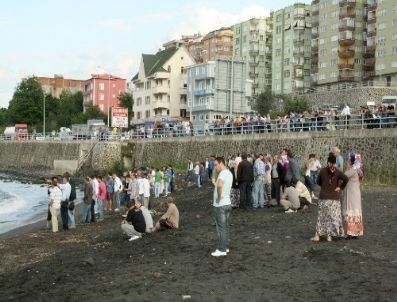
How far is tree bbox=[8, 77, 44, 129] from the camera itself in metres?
119

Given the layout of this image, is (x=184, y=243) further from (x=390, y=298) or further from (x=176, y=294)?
(x=390, y=298)

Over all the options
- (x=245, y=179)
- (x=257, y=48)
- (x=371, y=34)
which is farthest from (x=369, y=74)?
(x=245, y=179)

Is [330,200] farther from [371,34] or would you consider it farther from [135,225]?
[371,34]

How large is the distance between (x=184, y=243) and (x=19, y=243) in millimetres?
7784

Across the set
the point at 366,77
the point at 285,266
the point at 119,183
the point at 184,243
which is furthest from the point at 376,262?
the point at 366,77

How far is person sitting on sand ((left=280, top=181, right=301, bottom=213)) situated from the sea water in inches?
482

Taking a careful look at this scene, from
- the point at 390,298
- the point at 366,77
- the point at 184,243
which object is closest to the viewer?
the point at 390,298

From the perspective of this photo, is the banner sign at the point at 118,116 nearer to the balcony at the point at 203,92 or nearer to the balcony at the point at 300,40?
the balcony at the point at 203,92

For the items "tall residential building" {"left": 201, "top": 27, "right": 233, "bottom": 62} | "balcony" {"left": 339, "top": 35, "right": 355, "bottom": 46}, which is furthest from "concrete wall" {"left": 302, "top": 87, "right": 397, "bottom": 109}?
"tall residential building" {"left": 201, "top": 27, "right": 233, "bottom": 62}

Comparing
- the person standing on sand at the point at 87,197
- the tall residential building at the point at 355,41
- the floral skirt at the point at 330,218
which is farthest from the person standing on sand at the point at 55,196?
the tall residential building at the point at 355,41

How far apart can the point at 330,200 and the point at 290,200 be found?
5532 millimetres

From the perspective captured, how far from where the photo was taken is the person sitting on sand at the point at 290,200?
17844 mm

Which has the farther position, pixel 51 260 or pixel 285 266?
pixel 51 260

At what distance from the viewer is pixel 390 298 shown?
873 centimetres
